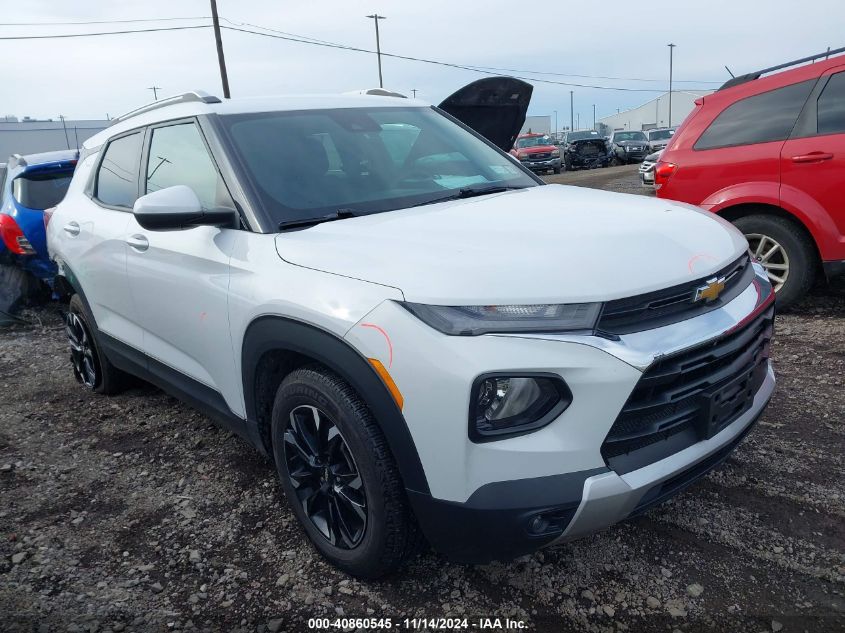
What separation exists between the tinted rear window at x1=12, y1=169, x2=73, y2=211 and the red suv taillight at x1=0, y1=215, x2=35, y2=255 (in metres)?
0.27

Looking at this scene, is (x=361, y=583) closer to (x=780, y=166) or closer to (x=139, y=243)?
(x=139, y=243)

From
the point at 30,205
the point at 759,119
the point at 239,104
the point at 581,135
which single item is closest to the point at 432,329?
the point at 239,104

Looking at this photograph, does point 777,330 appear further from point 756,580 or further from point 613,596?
point 613,596

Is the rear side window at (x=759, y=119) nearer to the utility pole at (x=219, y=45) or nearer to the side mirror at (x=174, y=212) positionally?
the side mirror at (x=174, y=212)

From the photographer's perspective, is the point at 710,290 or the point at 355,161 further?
the point at 355,161

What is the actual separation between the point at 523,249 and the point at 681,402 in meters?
0.67

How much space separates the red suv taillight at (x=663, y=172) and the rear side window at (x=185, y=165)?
389cm

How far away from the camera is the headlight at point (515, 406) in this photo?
181cm

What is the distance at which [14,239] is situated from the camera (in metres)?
6.60

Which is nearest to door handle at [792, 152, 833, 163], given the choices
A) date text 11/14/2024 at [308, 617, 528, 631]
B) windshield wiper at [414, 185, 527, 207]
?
windshield wiper at [414, 185, 527, 207]

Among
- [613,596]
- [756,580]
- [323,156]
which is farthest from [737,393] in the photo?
[323,156]

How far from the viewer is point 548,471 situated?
1821 mm

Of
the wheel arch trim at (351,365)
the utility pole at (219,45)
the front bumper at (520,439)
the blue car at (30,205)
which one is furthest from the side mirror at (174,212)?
the utility pole at (219,45)

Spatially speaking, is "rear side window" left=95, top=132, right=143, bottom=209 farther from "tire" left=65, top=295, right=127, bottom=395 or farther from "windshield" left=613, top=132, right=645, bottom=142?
"windshield" left=613, top=132, right=645, bottom=142
